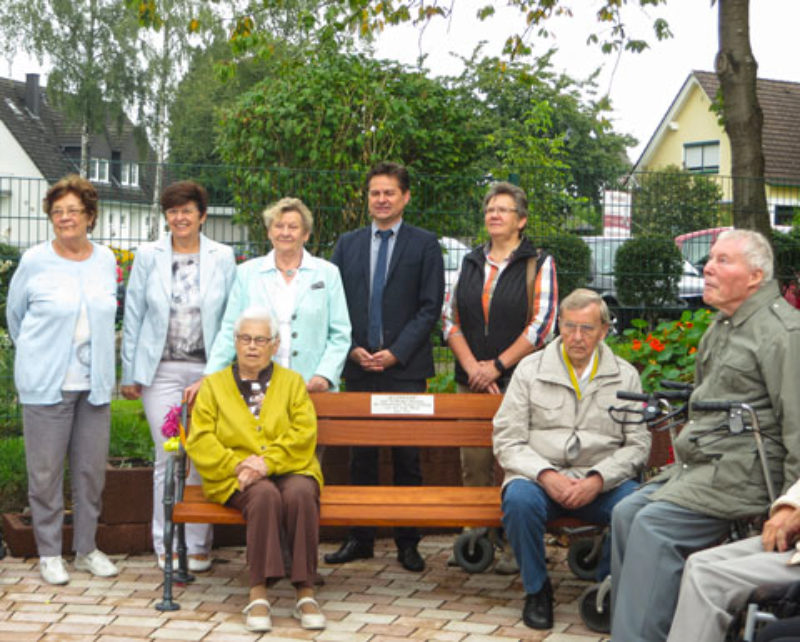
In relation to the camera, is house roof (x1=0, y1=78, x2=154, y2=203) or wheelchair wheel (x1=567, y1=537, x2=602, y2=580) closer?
wheelchair wheel (x1=567, y1=537, x2=602, y2=580)

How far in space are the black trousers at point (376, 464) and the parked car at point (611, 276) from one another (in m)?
3.25

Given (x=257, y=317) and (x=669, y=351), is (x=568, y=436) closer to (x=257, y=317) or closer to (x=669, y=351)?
(x=257, y=317)

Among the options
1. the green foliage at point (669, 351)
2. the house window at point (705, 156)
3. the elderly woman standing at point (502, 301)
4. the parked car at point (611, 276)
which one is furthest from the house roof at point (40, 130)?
the elderly woman standing at point (502, 301)

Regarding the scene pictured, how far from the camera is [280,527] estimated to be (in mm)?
5992

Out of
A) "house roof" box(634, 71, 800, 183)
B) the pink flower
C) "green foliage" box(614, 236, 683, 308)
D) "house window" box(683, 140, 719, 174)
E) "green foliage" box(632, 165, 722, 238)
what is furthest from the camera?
"house window" box(683, 140, 719, 174)

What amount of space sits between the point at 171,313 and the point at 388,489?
1464 mm

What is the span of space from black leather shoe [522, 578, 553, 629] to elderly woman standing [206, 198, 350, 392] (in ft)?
5.09

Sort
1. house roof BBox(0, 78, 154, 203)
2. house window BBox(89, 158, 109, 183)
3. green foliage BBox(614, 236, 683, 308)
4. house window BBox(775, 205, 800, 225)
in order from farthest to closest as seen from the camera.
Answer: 1. house roof BBox(0, 78, 154, 203)
2. house window BBox(775, 205, 800, 225)
3. green foliage BBox(614, 236, 683, 308)
4. house window BBox(89, 158, 109, 183)

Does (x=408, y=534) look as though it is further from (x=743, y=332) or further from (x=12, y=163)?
(x=12, y=163)

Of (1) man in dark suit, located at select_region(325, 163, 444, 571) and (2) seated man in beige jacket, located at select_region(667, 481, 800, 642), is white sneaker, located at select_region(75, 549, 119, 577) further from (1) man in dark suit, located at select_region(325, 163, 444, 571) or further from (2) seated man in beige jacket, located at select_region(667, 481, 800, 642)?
(2) seated man in beige jacket, located at select_region(667, 481, 800, 642)

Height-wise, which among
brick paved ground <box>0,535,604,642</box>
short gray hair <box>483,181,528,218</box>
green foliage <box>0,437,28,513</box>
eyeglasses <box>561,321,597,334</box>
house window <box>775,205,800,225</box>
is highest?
house window <box>775,205,800,225</box>

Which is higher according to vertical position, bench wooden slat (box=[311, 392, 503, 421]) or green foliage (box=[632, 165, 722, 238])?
green foliage (box=[632, 165, 722, 238])

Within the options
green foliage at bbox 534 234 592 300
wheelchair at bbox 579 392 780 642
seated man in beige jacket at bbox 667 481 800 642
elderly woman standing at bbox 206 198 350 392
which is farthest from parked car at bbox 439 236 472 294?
seated man in beige jacket at bbox 667 481 800 642

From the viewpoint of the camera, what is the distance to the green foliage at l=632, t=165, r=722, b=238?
34.3ft
